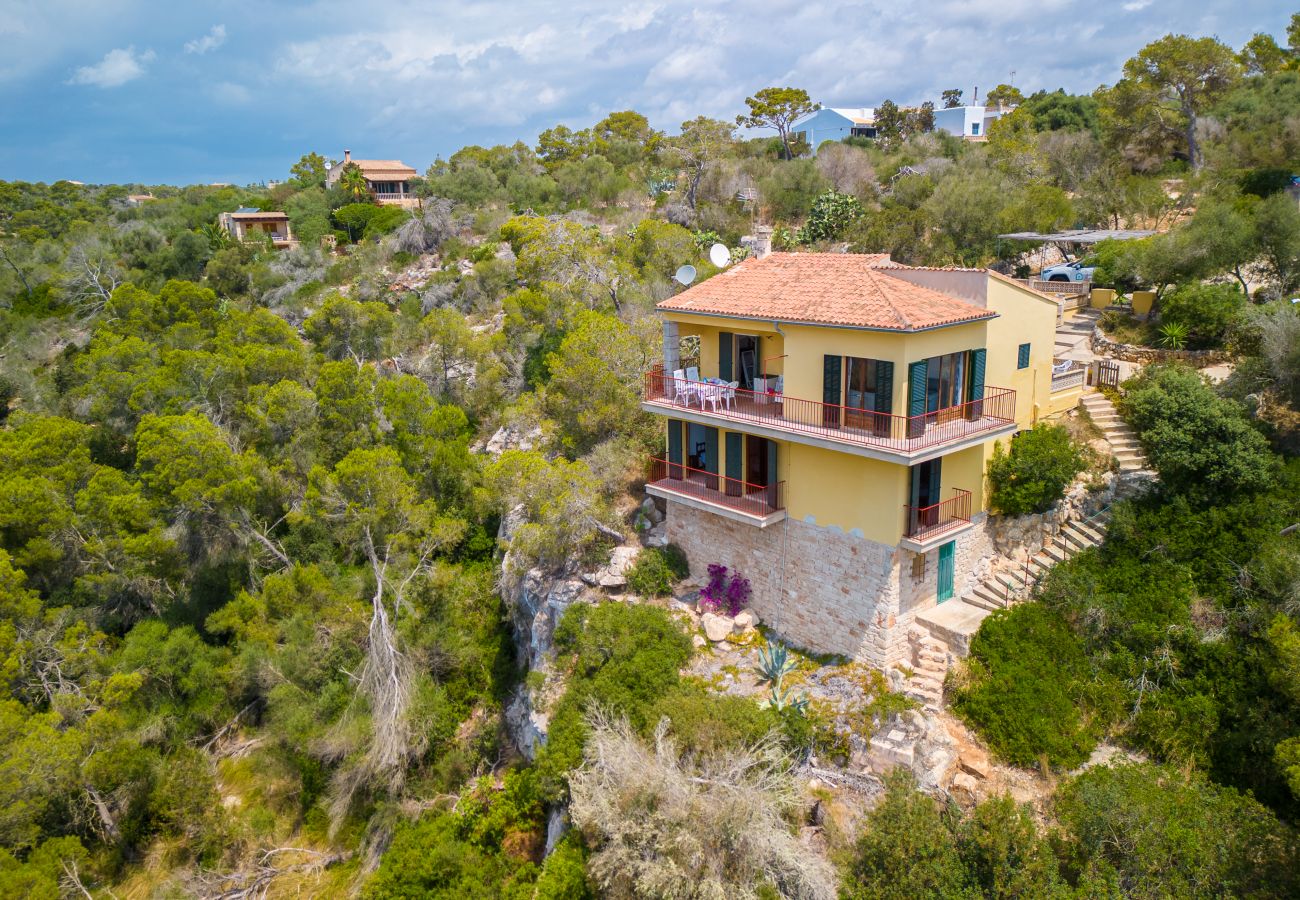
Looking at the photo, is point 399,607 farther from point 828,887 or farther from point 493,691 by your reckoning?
point 828,887

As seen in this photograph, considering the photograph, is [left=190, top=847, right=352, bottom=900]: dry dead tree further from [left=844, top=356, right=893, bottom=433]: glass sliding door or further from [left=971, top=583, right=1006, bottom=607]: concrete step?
[left=971, top=583, right=1006, bottom=607]: concrete step

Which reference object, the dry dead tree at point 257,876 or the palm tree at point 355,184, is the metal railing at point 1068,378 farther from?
the palm tree at point 355,184

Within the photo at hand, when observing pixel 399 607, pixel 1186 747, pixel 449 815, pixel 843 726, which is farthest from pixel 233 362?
pixel 1186 747

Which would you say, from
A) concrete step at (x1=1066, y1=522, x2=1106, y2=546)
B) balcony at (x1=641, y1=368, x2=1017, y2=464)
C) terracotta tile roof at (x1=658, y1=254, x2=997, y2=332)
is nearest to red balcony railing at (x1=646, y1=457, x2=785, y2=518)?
balcony at (x1=641, y1=368, x2=1017, y2=464)

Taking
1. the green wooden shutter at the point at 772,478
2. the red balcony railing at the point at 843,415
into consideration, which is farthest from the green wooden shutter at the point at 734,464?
the red balcony railing at the point at 843,415

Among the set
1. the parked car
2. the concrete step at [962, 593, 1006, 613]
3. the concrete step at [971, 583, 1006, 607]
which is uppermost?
the parked car

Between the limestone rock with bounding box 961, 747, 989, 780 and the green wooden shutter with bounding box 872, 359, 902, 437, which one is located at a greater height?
the green wooden shutter with bounding box 872, 359, 902, 437

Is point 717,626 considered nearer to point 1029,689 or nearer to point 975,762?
point 975,762
